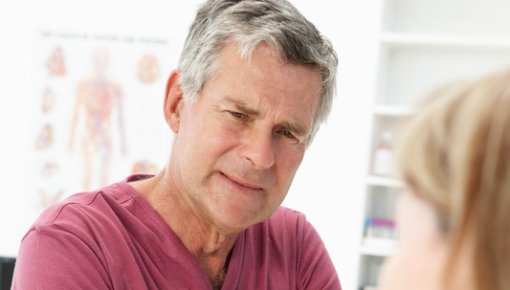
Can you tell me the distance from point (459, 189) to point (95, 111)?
2.99 metres

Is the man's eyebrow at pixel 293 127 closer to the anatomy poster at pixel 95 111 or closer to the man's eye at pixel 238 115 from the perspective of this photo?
the man's eye at pixel 238 115

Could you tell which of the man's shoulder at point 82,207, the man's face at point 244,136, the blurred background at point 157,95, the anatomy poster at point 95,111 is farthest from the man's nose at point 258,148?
the anatomy poster at point 95,111

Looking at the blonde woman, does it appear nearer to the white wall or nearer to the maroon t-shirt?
the maroon t-shirt

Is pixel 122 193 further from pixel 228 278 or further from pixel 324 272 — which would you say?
pixel 324 272

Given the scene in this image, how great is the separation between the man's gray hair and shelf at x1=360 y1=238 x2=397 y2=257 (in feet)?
5.46

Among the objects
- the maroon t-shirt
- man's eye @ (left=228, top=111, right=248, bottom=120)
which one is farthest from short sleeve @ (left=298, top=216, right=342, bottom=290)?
man's eye @ (left=228, top=111, right=248, bottom=120)

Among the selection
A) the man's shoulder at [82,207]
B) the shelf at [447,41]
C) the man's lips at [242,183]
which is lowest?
the man's shoulder at [82,207]

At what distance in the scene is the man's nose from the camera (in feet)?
4.23

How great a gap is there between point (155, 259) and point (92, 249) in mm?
146

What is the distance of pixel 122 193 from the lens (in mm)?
1340

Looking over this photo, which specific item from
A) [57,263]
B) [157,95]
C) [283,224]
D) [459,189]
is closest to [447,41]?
[157,95]

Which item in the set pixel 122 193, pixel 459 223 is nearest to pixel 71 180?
pixel 122 193

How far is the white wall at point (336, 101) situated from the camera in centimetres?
309

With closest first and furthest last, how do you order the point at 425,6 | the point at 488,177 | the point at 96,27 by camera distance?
the point at 488,177, the point at 425,6, the point at 96,27
